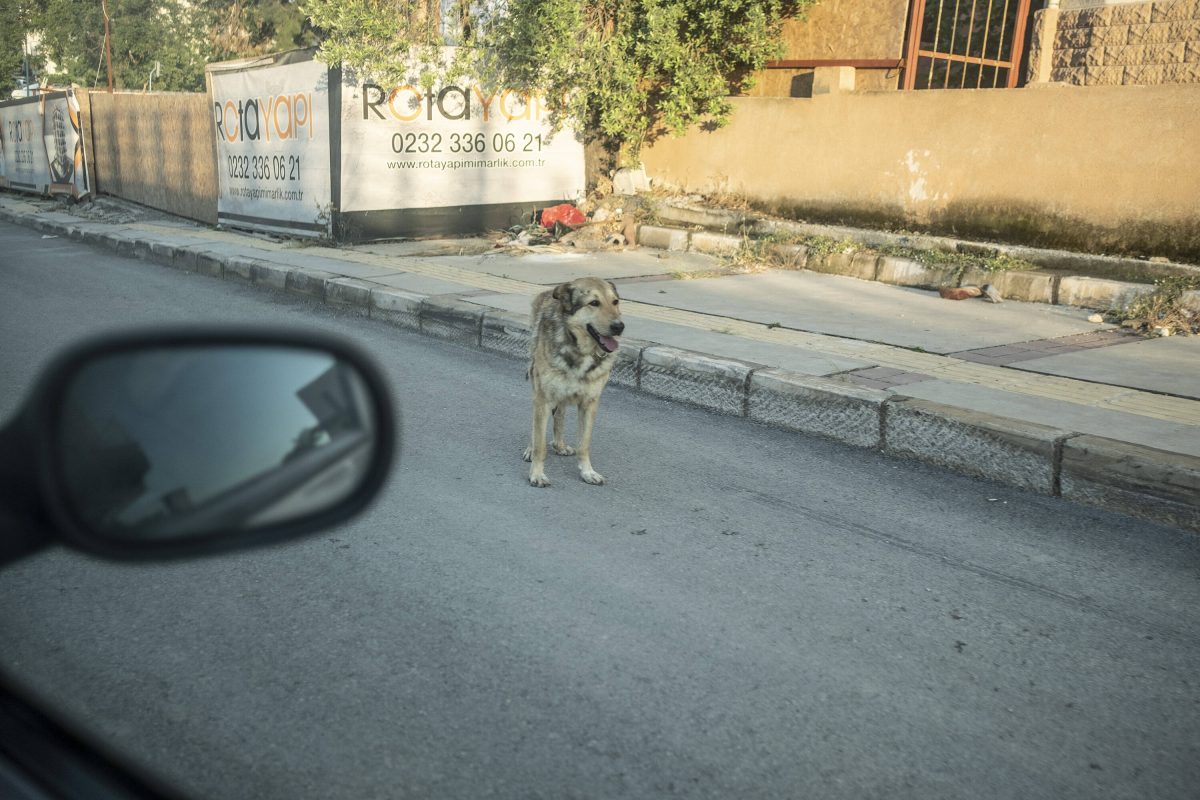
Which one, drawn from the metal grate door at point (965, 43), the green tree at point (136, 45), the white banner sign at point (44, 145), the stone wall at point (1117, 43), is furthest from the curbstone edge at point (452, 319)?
the green tree at point (136, 45)

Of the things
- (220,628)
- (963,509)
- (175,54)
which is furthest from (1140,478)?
(175,54)

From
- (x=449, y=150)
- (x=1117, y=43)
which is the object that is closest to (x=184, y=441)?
(x=1117, y=43)

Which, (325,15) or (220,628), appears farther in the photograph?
(325,15)

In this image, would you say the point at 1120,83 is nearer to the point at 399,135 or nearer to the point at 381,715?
the point at 399,135

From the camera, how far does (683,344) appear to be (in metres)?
6.74

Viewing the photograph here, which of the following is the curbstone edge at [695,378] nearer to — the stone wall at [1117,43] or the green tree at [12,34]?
the stone wall at [1117,43]

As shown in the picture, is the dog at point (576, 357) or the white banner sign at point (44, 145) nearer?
the dog at point (576, 357)

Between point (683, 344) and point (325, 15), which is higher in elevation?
point (325, 15)

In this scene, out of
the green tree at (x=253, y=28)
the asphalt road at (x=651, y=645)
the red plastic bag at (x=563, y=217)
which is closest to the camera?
the asphalt road at (x=651, y=645)

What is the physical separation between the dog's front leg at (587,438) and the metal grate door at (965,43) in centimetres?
A: 851

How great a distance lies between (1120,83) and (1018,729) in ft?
30.9

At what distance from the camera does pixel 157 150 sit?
16891 mm

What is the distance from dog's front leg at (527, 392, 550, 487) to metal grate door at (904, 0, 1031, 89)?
8629mm

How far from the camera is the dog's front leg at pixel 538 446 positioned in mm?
4559
